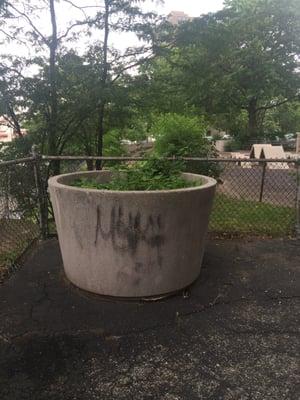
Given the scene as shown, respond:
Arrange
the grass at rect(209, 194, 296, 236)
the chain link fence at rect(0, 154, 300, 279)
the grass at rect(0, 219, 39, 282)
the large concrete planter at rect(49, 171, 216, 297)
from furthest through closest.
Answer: the grass at rect(209, 194, 296, 236), the chain link fence at rect(0, 154, 300, 279), the grass at rect(0, 219, 39, 282), the large concrete planter at rect(49, 171, 216, 297)

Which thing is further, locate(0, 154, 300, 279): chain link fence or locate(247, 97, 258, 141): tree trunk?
locate(247, 97, 258, 141): tree trunk

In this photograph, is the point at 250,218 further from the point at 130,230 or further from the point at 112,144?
the point at 112,144

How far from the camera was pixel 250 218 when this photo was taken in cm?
604

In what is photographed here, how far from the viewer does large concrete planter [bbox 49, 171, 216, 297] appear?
301 cm

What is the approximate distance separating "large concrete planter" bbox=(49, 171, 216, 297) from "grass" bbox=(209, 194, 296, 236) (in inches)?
83.5

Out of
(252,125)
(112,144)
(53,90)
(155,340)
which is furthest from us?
(252,125)

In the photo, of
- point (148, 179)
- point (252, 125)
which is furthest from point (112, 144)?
point (252, 125)

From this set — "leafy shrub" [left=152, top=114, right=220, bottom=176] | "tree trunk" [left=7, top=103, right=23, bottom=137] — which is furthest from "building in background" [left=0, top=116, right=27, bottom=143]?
"leafy shrub" [left=152, top=114, right=220, bottom=176]

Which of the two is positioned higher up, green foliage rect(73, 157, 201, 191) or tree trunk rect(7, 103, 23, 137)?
tree trunk rect(7, 103, 23, 137)

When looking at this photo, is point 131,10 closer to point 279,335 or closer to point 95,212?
point 95,212

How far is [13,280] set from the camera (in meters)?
3.72

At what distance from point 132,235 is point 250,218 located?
3453mm

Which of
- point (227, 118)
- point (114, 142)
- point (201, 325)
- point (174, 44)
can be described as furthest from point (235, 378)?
point (227, 118)

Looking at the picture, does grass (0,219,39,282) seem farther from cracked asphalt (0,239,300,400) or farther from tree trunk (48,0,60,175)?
tree trunk (48,0,60,175)
